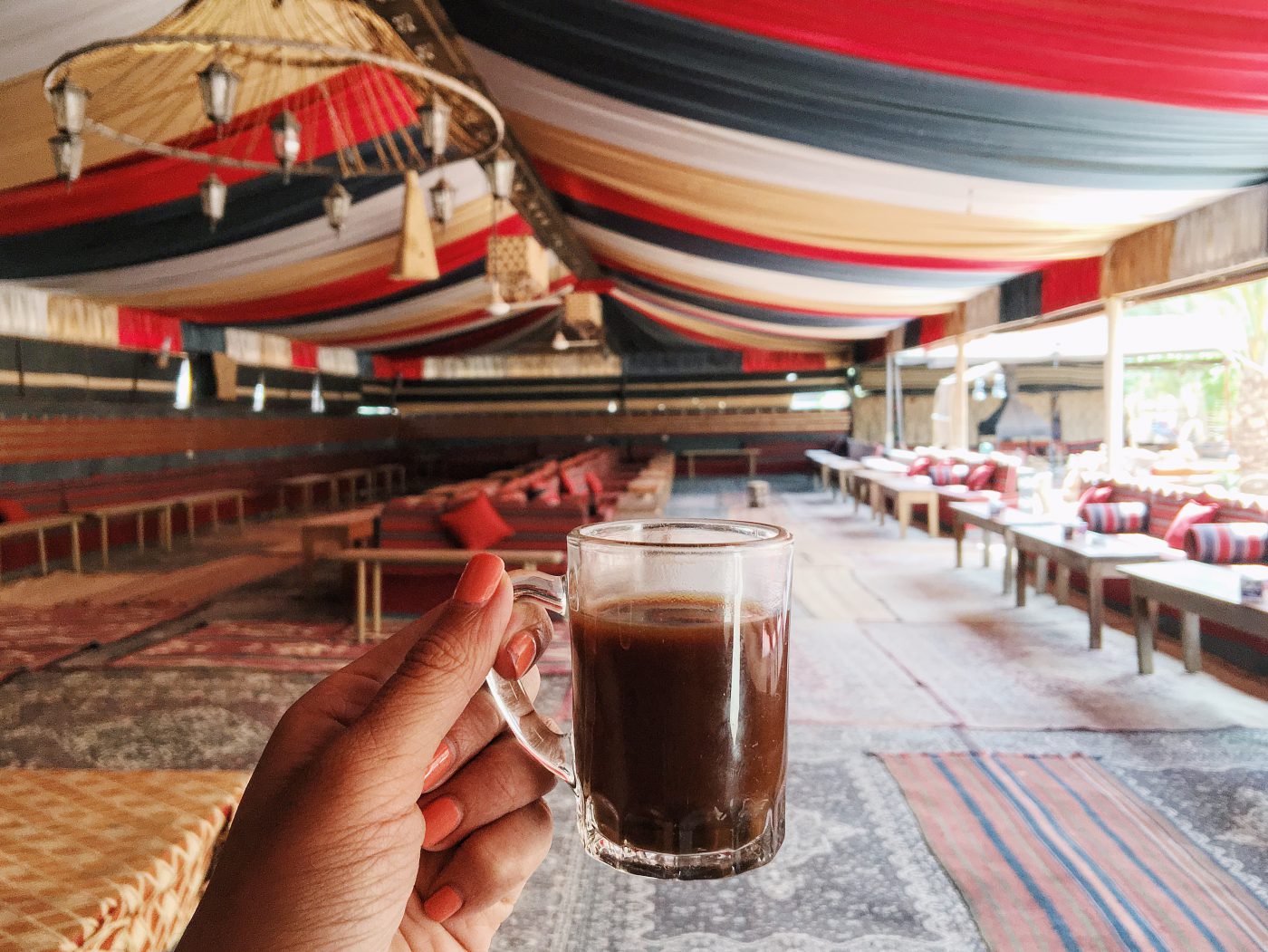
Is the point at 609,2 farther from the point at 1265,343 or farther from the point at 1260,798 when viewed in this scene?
the point at 1265,343

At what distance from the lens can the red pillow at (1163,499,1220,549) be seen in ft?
15.8

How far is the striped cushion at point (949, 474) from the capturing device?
29.9 ft

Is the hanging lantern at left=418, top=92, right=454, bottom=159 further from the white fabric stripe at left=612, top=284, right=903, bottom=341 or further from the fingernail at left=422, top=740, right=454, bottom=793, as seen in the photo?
the white fabric stripe at left=612, top=284, right=903, bottom=341

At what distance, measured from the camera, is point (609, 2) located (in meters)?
3.05

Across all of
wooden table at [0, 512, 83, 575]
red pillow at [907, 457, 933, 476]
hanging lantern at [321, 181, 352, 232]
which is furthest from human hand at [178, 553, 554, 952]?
red pillow at [907, 457, 933, 476]

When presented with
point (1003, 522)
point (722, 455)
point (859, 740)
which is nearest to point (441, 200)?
point (859, 740)

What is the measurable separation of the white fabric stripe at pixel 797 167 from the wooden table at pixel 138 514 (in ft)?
18.0

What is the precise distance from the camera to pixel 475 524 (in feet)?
16.2

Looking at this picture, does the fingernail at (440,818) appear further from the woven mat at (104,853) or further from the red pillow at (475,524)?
the red pillow at (475,524)

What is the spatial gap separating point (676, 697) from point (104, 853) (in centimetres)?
59

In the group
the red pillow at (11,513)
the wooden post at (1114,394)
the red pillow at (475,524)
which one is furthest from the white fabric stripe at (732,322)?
the red pillow at (11,513)

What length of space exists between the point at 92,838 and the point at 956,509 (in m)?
6.42

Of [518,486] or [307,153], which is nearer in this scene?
[307,153]

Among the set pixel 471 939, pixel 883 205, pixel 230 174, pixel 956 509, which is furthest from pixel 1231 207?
pixel 230 174
